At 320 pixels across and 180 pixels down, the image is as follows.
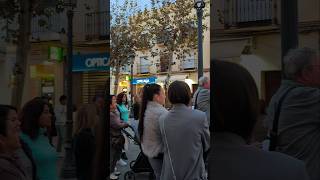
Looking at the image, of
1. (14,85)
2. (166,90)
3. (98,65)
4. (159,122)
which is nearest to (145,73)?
(166,90)

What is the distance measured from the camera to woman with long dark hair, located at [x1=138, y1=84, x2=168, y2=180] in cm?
135

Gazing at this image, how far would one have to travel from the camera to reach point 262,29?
103 centimetres

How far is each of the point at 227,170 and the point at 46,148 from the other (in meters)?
0.71

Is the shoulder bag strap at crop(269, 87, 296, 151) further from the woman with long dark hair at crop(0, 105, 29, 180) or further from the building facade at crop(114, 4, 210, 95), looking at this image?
the woman with long dark hair at crop(0, 105, 29, 180)

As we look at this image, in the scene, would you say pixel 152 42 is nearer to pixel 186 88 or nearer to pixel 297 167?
pixel 186 88

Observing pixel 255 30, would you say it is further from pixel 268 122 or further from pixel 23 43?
pixel 23 43

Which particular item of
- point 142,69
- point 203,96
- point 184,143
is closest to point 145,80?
point 142,69

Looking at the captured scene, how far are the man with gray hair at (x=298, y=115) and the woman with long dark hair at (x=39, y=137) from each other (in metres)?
0.70

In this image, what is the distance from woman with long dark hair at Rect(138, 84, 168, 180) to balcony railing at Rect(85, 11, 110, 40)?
226mm

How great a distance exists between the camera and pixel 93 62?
4.83 ft

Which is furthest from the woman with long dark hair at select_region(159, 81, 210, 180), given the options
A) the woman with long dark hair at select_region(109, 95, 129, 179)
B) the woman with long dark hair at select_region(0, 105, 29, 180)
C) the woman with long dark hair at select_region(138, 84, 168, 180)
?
the woman with long dark hair at select_region(0, 105, 29, 180)

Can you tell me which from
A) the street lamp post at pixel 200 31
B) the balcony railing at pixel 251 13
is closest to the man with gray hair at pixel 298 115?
the balcony railing at pixel 251 13

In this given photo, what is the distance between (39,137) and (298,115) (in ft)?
2.90

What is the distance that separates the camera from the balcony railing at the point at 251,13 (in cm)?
102
